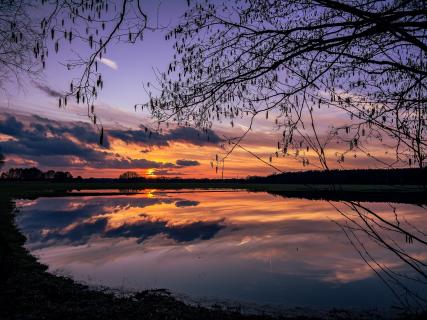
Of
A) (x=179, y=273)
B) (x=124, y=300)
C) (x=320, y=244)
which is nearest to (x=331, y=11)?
(x=124, y=300)

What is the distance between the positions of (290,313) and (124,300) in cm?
494

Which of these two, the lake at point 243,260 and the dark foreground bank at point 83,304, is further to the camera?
the lake at point 243,260

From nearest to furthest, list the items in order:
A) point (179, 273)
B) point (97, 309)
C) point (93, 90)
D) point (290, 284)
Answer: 1. point (93, 90)
2. point (97, 309)
3. point (290, 284)
4. point (179, 273)

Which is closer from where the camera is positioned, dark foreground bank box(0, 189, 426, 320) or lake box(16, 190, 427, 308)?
dark foreground bank box(0, 189, 426, 320)

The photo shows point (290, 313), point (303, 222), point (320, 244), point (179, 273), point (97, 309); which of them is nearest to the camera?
point (97, 309)

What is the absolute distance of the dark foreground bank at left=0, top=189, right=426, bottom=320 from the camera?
392 inches

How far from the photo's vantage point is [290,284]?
14281 millimetres

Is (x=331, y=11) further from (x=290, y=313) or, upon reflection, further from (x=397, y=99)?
(x=290, y=313)

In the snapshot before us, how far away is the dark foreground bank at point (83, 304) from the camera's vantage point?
996 cm

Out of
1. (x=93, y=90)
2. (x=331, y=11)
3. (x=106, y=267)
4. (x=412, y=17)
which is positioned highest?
(x=331, y=11)

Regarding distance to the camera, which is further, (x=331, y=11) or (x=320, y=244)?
(x=320, y=244)

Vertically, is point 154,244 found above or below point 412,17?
below

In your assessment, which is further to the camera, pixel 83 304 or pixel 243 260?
pixel 243 260

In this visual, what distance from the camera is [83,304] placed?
10922 millimetres
